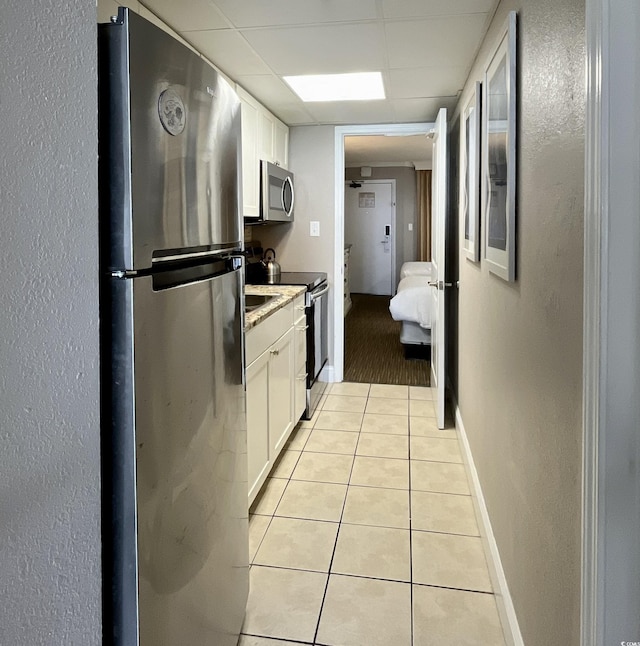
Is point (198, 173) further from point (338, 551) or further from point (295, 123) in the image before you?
point (295, 123)

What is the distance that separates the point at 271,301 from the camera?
2.93m

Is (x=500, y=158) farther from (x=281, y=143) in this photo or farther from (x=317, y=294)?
(x=281, y=143)

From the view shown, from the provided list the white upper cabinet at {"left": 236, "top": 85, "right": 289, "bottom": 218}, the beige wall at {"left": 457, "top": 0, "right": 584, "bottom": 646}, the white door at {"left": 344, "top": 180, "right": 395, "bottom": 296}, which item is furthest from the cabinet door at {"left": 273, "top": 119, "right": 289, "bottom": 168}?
the white door at {"left": 344, "top": 180, "right": 395, "bottom": 296}

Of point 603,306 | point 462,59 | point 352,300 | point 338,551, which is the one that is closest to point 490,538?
point 338,551

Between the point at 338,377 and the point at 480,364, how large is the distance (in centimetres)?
223

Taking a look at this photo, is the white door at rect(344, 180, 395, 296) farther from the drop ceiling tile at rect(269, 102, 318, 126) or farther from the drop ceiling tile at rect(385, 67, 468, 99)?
the drop ceiling tile at rect(385, 67, 468, 99)

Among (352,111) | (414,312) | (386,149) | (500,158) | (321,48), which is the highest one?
(386,149)

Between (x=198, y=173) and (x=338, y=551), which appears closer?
(x=198, y=173)

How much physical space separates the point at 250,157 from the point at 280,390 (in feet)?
4.92

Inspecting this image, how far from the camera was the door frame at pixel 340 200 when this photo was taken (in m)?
4.39

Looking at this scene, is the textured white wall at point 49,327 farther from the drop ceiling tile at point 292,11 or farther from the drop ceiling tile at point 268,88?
the drop ceiling tile at point 268,88

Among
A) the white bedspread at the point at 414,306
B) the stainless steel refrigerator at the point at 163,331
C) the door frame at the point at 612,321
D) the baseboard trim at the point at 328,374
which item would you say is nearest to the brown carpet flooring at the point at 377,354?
the baseboard trim at the point at 328,374

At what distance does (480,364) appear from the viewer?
8.41 feet

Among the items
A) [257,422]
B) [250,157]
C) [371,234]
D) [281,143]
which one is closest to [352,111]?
[281,143]
